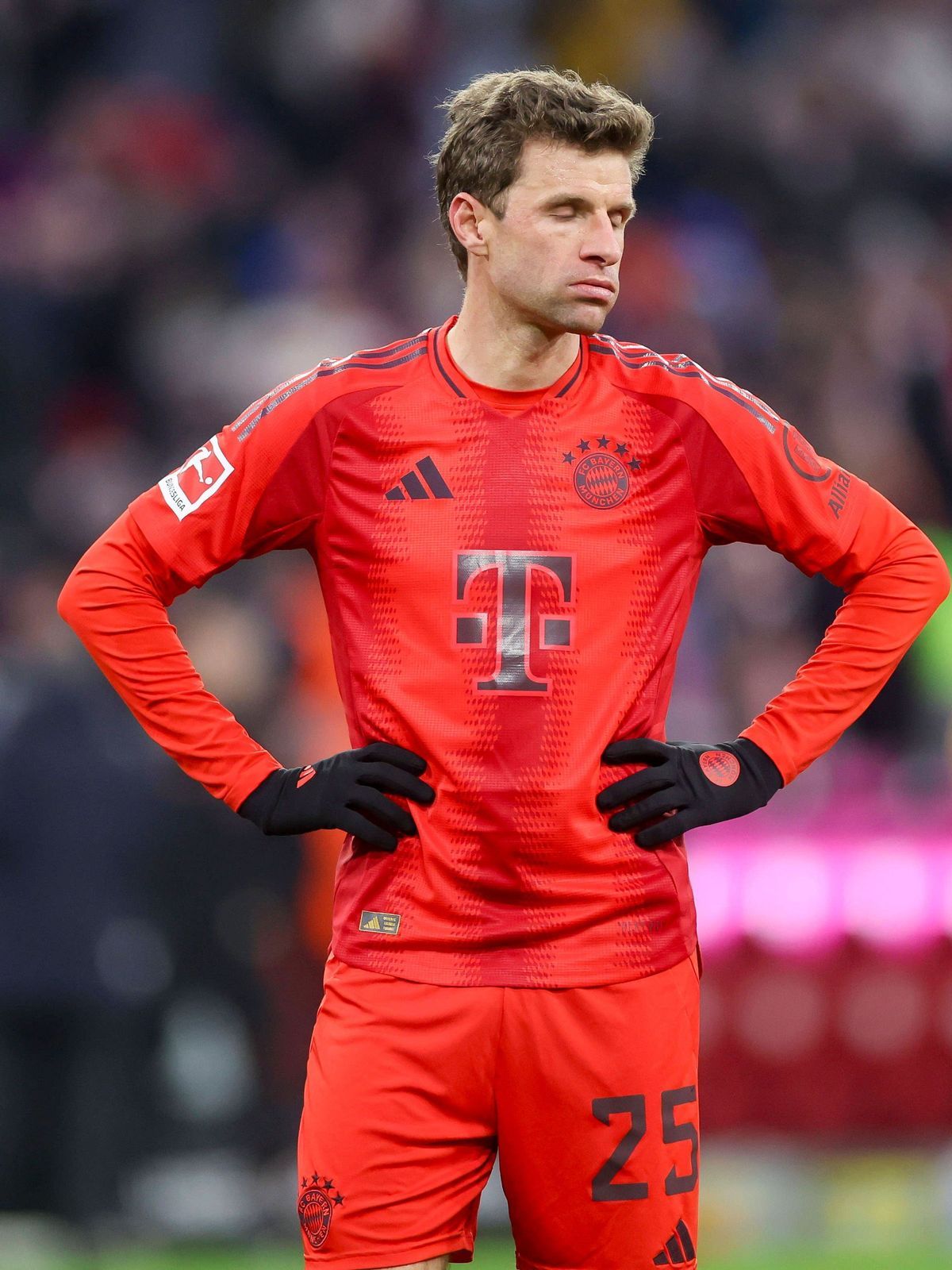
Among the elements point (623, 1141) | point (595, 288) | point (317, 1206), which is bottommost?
point (317, 1206)

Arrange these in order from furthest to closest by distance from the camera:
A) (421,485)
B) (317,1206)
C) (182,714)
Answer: (182,714) → (421,485) → (317,1206)

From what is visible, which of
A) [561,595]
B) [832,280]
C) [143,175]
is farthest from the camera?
[832,280]

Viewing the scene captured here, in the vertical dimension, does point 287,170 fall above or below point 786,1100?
above

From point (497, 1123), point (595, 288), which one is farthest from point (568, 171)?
point (497, 1123)

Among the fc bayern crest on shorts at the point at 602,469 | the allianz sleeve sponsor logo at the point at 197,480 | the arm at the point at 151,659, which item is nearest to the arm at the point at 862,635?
the fc bayern crest on shorts at the point at 602,469

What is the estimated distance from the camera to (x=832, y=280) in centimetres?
1074

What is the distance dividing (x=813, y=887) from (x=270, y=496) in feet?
12.0

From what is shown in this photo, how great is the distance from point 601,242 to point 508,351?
26 centimetres

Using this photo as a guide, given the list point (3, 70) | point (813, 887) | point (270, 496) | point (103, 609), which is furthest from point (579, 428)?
point (3, 70)

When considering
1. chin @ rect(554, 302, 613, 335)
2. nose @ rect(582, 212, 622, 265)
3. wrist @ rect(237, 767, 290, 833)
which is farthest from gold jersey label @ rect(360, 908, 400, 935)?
nose @ rect(582, 212, 622, 265)

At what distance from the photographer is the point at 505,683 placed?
3.62 meters

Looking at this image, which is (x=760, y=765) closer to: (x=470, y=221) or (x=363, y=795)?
(x=363, y=795)

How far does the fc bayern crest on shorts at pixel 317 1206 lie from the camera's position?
3.57 m

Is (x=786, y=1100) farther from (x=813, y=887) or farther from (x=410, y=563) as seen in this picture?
(x=410, y=563)
